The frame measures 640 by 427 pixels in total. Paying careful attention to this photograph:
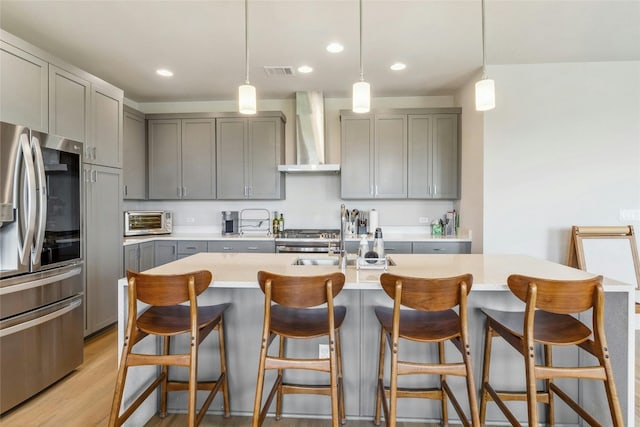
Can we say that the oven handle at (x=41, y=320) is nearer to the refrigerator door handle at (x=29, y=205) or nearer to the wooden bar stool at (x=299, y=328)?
the refrigerator door handle at (x=29, y=205)

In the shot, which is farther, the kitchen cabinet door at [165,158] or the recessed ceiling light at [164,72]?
the kitchen cabinet door at [165,158]

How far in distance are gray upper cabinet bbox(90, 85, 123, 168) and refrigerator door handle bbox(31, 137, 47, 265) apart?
81cm

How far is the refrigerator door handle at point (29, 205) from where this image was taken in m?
2.10

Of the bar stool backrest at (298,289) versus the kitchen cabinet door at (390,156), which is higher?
the kitchen cabinet door at (390,156)

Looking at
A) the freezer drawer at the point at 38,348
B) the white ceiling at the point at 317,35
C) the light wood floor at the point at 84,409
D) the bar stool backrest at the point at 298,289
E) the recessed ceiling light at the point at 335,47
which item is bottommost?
the light wood floor at the point at 84,409

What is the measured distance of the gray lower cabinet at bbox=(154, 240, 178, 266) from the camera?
4070 millimetres

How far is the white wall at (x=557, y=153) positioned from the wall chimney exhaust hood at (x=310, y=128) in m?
1.89


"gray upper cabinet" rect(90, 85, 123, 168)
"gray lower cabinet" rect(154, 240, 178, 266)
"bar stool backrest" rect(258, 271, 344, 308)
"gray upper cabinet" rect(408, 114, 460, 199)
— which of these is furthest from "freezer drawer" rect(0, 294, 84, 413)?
"gray upper cabinet" rect(408, 114, 460, 199)

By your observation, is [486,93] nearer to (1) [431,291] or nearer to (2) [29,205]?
(1) [431,291]

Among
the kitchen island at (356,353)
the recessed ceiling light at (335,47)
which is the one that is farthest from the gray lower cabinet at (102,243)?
the recessed ceiling light at (335,47)

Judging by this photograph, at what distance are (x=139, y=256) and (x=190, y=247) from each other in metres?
0.55

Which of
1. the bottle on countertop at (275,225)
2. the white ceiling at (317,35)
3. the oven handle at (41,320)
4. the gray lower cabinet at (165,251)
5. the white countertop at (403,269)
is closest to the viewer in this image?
the white countertop at (403,269)

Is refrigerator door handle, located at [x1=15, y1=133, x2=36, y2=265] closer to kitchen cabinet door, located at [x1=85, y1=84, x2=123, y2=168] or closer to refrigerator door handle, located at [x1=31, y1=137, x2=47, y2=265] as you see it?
refrigerator door handle, located at [x1=31, y1=137, x2=47, y2=265]

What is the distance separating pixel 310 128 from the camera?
4250mm
